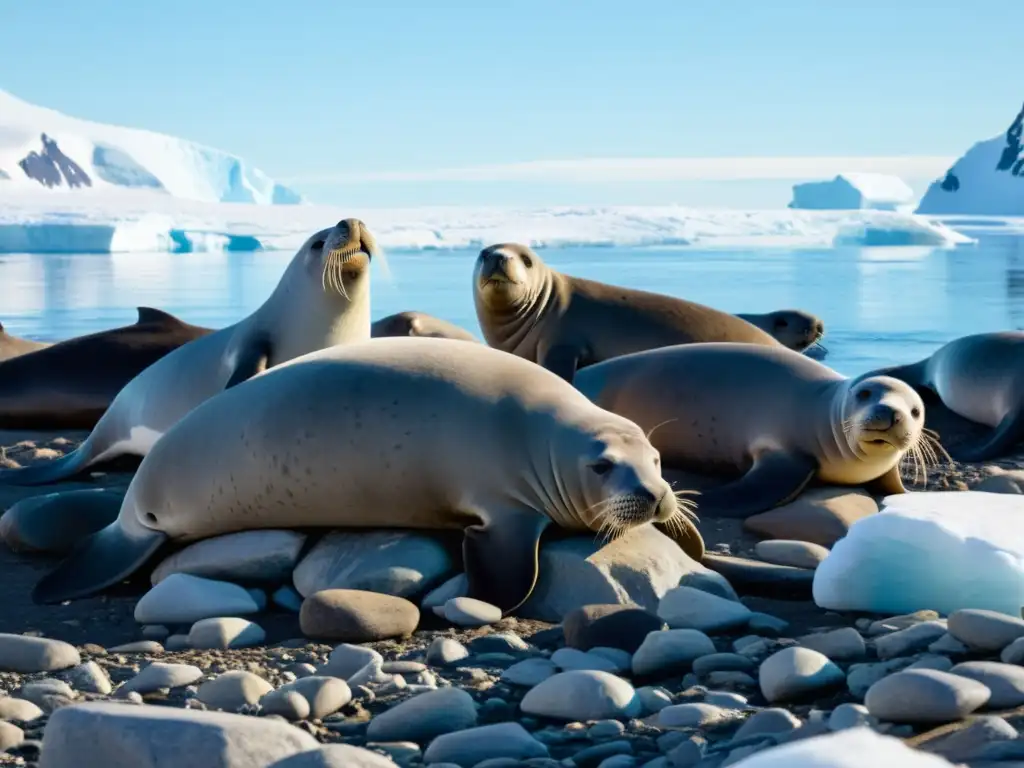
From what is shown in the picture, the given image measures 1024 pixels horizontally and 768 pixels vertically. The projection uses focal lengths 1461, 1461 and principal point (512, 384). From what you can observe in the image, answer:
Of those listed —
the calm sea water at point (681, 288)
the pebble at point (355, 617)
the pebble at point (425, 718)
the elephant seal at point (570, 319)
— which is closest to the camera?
the pebble at point (425, 718)

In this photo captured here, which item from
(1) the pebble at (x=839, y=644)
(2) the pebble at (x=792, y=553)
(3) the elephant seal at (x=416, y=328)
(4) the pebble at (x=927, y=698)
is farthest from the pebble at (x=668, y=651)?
(3) the elephant seal at (x=416, y=328)

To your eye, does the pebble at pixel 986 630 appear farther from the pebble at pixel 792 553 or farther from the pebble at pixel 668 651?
the pebble at pixel 792 553

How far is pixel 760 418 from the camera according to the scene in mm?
5945

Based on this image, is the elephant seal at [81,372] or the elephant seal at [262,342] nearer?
the elephant seal at [262,342]

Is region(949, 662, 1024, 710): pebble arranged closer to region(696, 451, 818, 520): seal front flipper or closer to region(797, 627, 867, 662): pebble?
region(797, 627, 867, 662): pebble

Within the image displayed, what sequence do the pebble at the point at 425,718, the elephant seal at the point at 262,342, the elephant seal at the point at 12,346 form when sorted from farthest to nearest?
the elephant seal at the point at 12,346, the elephant seal at the point at 262,342, the pebble at the point at 425,718

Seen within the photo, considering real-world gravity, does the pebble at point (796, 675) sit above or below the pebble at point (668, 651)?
above

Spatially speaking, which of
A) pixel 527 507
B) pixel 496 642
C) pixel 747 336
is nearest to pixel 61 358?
pixel 747 336

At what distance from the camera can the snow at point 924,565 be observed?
12.9 ft

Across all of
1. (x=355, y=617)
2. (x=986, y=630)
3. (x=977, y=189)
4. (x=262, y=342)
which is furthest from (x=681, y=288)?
(x=977, y=189)

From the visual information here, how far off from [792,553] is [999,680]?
1899mm

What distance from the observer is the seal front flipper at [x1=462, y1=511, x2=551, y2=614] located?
13.2 ft

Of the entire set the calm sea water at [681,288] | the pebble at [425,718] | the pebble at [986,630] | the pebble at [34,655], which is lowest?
the calm sea water at [681,288]

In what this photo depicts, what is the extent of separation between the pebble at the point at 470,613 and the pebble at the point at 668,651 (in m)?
0.56
